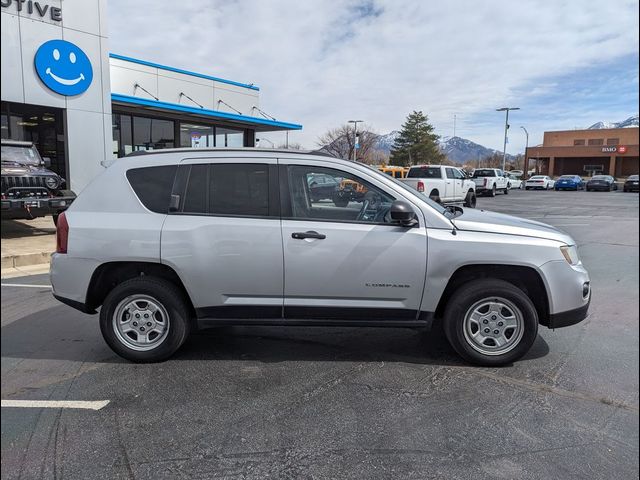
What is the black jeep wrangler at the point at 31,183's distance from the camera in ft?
33.7

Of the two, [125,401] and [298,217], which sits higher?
[298,217]

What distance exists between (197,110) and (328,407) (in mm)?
18637

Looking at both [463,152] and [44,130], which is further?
[463,152]

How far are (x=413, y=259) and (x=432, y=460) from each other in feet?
5.39

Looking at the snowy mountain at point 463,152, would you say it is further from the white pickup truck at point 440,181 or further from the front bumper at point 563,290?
the front bumper at point 563,290

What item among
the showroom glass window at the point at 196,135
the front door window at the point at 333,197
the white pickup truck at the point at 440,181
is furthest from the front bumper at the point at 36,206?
the white pickup truck at the point at 440,181

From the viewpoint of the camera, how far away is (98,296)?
4328 millimetres

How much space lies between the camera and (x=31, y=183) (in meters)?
11.1

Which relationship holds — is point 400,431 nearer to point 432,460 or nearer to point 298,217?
point 432,460

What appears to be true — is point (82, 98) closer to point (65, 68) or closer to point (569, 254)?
point (65, 68)

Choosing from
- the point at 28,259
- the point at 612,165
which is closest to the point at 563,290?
the point at 28,259

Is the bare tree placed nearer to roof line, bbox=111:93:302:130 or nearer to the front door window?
roof line, bbox=111:93:302:130

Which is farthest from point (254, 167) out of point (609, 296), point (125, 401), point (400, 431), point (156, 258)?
point (609, 296)

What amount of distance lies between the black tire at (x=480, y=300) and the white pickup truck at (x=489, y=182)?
28954mm
